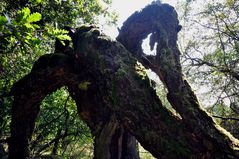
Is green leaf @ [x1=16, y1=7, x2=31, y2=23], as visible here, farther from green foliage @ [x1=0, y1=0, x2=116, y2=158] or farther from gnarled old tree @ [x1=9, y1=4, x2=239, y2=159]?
gnarled old tree @ [x1=9, y1=4, x2=239, y2=159]

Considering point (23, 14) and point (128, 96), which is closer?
point (23, 14)

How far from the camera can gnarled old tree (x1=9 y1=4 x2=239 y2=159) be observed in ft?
16.4

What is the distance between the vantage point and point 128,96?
5.51 m

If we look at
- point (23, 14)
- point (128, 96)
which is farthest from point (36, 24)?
point (128, 96)

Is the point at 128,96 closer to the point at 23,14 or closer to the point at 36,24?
the point at 36,24

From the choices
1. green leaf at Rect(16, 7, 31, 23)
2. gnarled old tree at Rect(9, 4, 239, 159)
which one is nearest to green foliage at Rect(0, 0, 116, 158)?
green leaf at Rect(16, 7, 31, 23)

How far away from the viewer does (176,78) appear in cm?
594

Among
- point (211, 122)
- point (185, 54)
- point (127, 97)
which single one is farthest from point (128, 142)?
point (185, 54)

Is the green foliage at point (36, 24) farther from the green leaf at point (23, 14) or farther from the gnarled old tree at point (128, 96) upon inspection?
the gnarled old tree at point (128, 96)

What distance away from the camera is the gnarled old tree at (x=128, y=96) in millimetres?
5012

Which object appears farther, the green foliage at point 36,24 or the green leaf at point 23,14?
the green foliage at point 36,24

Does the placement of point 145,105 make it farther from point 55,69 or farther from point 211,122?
point 55,69

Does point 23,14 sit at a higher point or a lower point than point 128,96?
lower

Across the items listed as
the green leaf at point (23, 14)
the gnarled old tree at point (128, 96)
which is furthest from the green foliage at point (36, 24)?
the gnarled old tree at point (128, 96)
